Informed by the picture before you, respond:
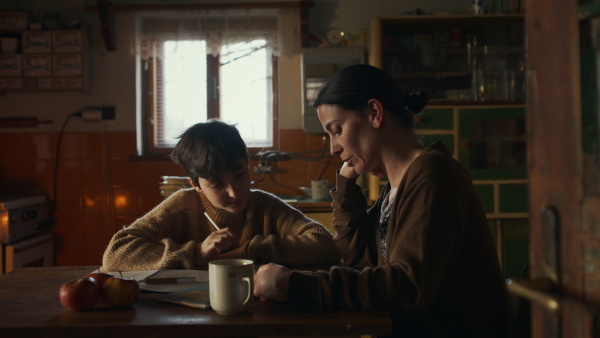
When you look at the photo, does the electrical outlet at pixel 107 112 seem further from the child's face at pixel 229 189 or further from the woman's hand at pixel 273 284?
the woman's hand at pixel 273 284

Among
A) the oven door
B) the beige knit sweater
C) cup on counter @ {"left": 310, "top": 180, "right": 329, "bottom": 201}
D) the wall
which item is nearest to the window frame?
the wall

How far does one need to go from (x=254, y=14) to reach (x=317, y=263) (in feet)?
8.19

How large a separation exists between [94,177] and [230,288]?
301cm

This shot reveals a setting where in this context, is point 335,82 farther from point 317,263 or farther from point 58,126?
point 58,126

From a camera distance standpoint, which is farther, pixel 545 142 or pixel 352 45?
pixel 352 45

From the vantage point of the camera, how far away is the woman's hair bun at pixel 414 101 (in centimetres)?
139

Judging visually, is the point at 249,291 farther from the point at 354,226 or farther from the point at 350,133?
the point at 354,226

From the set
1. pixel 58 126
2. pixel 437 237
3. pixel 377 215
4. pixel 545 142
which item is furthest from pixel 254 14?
pixel 545 142

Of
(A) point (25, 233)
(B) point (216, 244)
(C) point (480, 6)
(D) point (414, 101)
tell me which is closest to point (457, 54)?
(C) point (480, 6)

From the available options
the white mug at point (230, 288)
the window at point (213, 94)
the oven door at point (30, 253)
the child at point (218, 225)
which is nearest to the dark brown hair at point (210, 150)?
the child at point (218, 225)

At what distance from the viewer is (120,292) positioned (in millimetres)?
1115

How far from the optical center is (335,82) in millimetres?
1340

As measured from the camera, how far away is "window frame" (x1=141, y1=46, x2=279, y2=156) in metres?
3.81

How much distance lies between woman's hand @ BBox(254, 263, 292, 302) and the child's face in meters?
0.60
